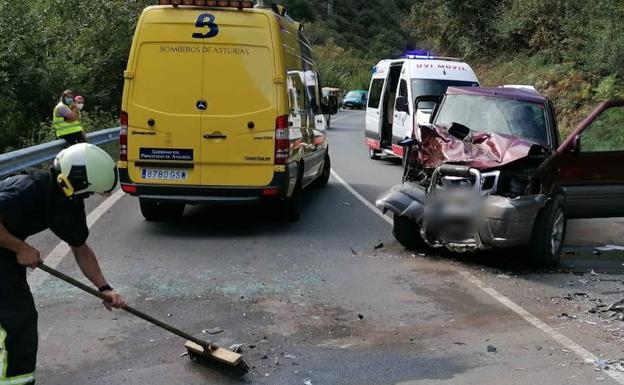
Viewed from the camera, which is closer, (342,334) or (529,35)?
(342,334)

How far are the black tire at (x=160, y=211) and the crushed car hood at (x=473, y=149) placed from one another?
3.17 meters

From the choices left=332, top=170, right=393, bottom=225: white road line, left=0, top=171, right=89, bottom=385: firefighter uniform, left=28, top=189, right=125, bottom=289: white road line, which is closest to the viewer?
left=0, top=171, right=89, bottom=385: firefighter uniform

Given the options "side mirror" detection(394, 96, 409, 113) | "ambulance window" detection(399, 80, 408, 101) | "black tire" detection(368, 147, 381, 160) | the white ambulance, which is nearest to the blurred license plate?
the white ambulance

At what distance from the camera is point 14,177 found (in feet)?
11.2

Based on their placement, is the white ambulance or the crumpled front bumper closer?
the crumpled front bumper

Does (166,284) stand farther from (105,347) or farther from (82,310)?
A: (105,347)

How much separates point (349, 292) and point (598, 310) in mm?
2069

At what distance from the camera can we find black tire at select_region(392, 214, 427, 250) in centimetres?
764

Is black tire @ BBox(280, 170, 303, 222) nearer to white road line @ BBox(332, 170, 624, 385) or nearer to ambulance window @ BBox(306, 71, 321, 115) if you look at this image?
A: ambulance window @ BBox(306, 71, 321, 115)

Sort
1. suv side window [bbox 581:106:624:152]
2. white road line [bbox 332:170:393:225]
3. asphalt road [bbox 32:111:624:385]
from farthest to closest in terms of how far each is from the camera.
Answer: white road line [bbox 332:170:393:225]
suv side window [bbox 581:106:624:152]
asphalt road [bbox 32:111:624:385]

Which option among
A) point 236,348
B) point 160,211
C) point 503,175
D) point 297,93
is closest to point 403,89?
point 297,93

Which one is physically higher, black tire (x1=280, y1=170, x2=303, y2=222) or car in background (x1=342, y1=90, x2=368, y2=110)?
black tire (x1=280, y1=170, x2=303, y2=222)

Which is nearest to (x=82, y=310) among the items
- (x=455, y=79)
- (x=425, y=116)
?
(x=425, y=116)

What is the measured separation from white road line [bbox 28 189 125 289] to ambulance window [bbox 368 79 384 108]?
881 cm
